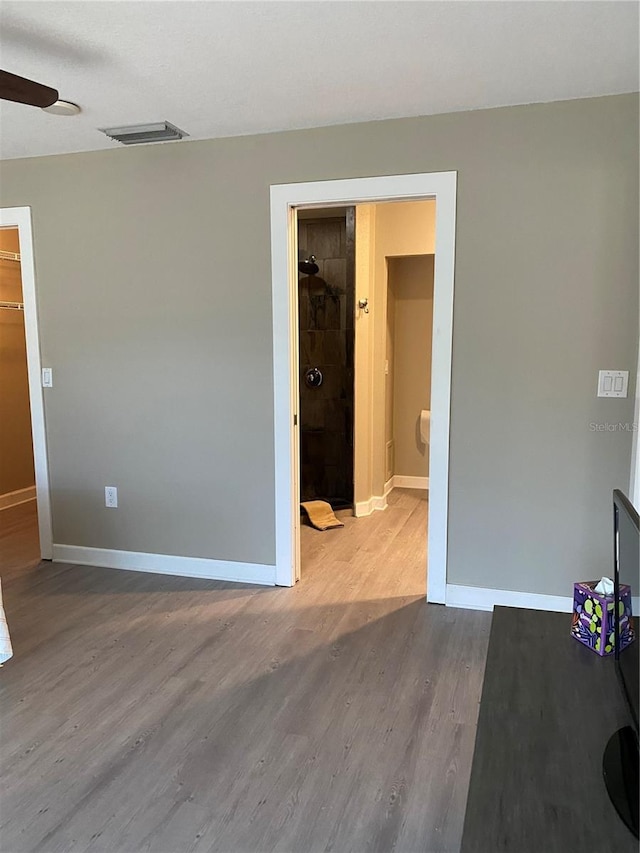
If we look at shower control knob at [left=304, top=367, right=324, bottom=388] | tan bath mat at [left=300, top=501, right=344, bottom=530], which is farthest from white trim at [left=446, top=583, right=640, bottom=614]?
shower control knob at [left=304, top=367, right=324, bottom=388]

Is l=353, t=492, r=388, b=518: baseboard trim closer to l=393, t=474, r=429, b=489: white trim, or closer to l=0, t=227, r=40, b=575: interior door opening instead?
l=393, t=474, r=429, b=489: white trim

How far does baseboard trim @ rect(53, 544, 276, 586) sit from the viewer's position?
11.1 ft

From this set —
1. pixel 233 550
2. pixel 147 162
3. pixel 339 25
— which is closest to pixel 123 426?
pixel 233 550

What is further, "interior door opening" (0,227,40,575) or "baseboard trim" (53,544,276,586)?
"interior door opening" (0,227,40,575)

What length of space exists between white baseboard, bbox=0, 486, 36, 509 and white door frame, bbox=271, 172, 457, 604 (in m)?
2.80

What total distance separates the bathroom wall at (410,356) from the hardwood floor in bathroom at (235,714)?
2170 millimetres

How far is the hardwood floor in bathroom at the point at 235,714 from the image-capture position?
5.66 feet

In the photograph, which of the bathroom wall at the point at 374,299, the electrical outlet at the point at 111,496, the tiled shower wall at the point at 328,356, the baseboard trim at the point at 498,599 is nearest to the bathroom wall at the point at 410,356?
the bathroom wall at the point at 374,299

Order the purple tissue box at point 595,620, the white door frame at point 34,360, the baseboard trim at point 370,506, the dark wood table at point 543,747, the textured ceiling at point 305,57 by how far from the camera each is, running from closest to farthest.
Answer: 1. the dark wood table at point 543,747
2. the purple tissue box at point 595,620
3. the textured ceiling at point 305,57
4. the white door frame at point 34,360
5. the baseboard trim at point 370,506

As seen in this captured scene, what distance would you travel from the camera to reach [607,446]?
2736 mm

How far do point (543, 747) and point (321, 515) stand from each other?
338 centimetres

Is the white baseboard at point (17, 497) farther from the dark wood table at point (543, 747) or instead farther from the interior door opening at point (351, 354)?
the dark wood table at point (543, 747)

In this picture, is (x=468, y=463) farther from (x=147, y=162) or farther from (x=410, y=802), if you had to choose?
(x=147, y=162)

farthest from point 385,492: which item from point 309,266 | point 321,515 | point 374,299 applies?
point 309,266
